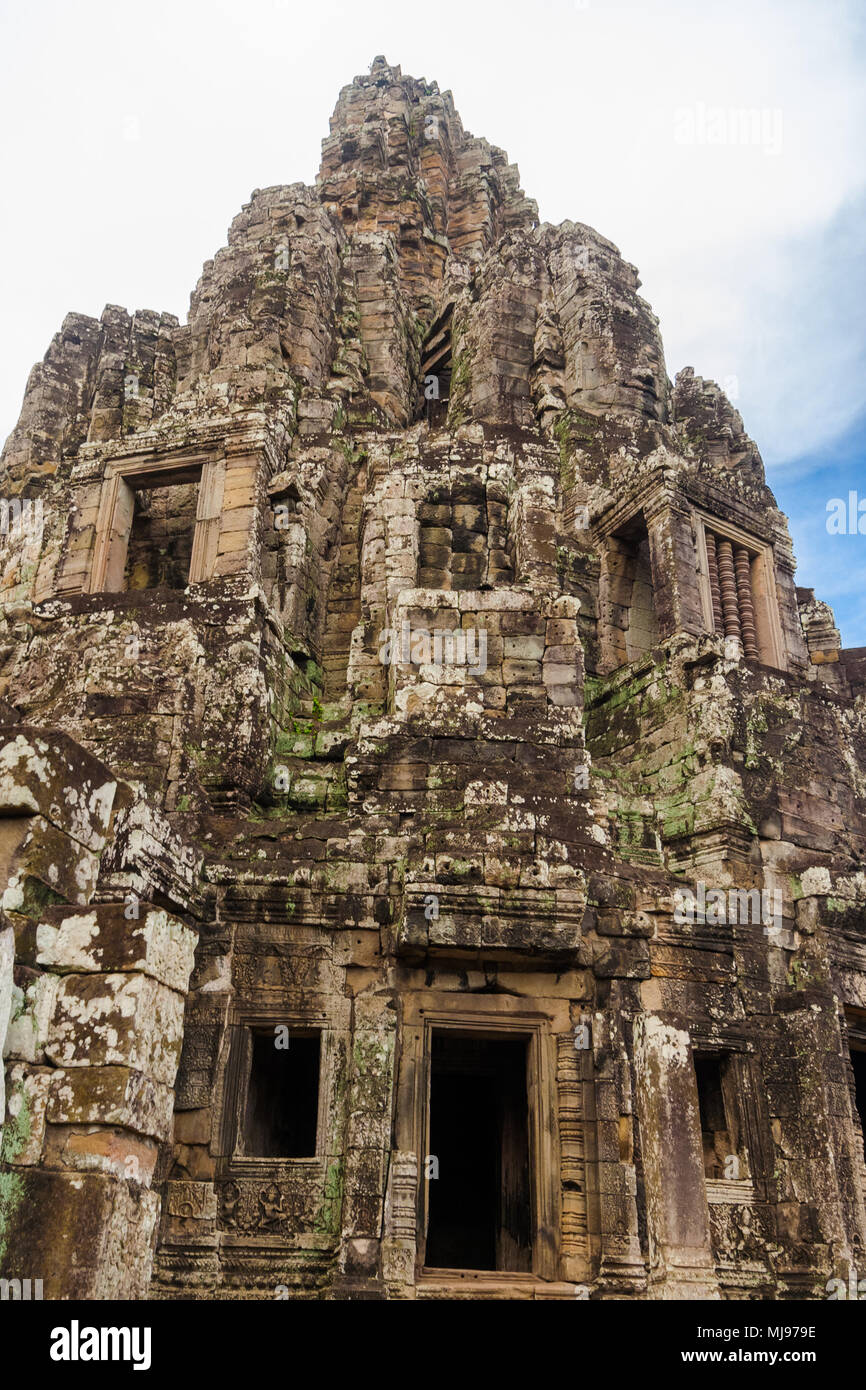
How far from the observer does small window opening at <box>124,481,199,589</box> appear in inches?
624

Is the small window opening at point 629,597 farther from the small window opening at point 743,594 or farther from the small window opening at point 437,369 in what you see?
the small window opening at point 437,369

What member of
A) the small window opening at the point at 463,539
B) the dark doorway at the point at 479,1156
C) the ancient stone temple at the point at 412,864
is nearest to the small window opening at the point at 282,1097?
the ancient stone temple at the point at 412,864

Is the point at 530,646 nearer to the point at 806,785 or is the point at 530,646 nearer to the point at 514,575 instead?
the point at 514,575

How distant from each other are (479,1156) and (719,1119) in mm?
4981

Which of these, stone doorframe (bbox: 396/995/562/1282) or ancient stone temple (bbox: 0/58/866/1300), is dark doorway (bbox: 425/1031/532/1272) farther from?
stone doorframe (bbox: 396/995/562/1282)

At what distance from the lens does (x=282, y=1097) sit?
1148cm

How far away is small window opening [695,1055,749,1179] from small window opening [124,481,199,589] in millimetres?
9415

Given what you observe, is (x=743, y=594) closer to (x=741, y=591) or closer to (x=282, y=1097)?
(x=741, y=591)

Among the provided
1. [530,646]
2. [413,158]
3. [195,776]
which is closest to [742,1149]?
[530,646]

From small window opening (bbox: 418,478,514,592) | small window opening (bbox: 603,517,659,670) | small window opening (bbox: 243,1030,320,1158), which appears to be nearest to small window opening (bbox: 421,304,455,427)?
small window opening (bbox: 603,517,659,670)

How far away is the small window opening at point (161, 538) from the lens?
15.8 m

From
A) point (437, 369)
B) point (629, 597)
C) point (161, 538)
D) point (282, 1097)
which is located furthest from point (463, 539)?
point (437, 369)

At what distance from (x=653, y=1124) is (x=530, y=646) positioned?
196 inches

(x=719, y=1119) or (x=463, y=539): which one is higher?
(x=463, y=539)
